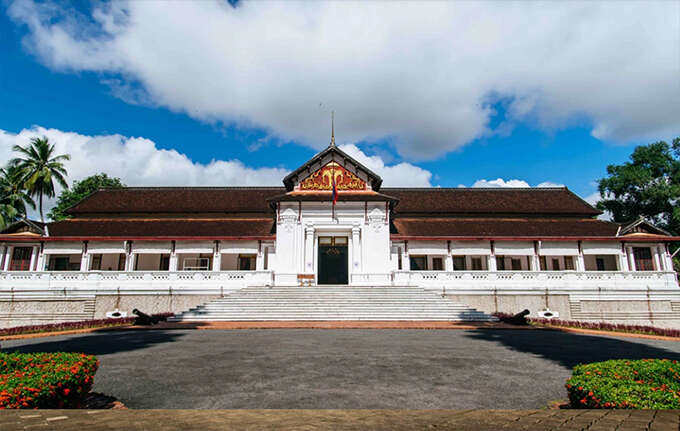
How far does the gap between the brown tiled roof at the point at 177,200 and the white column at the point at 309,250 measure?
7.69 m

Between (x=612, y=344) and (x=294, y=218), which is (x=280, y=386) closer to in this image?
(x=612, y=344)

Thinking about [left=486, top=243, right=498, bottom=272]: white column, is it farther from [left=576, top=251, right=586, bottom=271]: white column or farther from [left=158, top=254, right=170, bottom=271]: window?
Result: [left=158, top=254, right=170, bottom=271]: window

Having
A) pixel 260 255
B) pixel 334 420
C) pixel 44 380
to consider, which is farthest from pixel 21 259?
pixel 334 420

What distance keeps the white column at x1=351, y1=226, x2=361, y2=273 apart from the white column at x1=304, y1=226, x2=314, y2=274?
3038 mm

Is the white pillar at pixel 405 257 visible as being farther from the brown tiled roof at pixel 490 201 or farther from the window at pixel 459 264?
the brown tiled roof at pixel 490 201

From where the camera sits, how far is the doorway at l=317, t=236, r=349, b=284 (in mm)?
28797

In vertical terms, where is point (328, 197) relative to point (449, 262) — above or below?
above

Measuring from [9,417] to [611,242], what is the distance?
111 ft

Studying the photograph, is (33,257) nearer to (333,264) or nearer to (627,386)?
(333,264)

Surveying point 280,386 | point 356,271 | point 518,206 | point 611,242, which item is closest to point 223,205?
point 356,271

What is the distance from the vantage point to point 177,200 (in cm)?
3612

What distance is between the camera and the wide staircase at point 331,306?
2042 centimetres

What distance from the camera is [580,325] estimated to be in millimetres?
19250

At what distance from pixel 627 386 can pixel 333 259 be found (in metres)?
24.1
